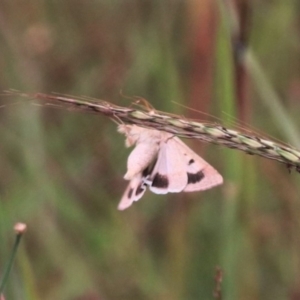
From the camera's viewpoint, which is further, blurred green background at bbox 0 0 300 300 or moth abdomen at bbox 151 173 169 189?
blurred green background at bbox 0 0 300 300

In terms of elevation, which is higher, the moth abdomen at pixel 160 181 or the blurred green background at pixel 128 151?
the blurred green background at pixel 128 151

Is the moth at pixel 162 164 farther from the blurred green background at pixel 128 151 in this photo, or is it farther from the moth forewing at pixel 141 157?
the blurred green background at pixel 128 151

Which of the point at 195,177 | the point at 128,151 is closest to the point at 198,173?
the point at 195,177

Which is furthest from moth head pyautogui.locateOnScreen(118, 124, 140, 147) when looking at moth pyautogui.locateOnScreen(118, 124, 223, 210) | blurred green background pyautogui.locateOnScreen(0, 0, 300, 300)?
blurred green background pyautogui.locateOnScreen(0, 0, 300, 300)

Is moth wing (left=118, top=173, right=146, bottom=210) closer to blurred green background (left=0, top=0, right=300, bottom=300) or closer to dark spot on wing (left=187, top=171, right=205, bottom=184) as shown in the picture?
dark spot on wing (left=187, top=171, right=205, bottom=184)

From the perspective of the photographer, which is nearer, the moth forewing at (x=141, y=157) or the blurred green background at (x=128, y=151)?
the moth forewing at (x=141, y=157)

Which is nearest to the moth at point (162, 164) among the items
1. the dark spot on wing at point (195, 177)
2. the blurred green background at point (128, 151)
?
the dark spot on wing at point (195, 177)

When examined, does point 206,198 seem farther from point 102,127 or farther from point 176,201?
point 102,127

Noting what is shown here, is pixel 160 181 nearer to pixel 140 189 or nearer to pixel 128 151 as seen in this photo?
pixel 140 189
